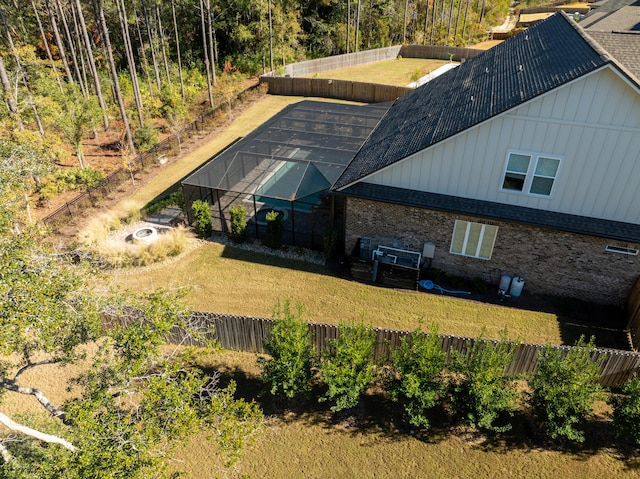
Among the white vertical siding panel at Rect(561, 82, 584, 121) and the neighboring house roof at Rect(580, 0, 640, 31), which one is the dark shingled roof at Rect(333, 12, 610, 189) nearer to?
the white vertical siding panel at Rect(561, 82, 584, 121)

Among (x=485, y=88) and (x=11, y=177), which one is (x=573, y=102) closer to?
(x=485, y=88)

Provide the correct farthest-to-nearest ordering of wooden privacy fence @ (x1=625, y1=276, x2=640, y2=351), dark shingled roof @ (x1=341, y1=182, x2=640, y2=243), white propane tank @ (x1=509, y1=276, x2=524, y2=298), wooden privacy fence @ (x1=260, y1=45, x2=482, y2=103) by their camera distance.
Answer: wooden privacy fence @ (x1=260, y1=45, x2=482, y2=103) < white propane tank @ (x1=509, y1=276, x2=524, y2=298) < dark shingled roof @ (x1=341, y1=182, x2=640, y2=243) < wooden privacy fence @ (x1=625, y1=276, x2=640, y2=351)

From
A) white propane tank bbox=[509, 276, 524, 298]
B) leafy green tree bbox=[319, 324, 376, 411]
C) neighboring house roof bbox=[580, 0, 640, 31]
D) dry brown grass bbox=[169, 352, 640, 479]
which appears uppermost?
neighboring house roof bbox=[580, 0, 640, 31]

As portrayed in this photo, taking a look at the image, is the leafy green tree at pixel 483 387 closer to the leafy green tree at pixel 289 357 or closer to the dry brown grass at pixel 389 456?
the dry brown grass at pixel 389 456

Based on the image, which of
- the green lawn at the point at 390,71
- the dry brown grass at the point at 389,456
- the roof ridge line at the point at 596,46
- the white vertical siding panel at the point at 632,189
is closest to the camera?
the dry brown grass at the point at 389,456

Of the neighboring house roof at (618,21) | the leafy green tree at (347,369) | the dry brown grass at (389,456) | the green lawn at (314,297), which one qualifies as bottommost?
the dry brown grass at (389,456)

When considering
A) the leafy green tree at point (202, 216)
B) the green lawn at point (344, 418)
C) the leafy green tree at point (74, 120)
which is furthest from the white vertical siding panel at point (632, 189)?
the leafy green tree at point (74, 120)

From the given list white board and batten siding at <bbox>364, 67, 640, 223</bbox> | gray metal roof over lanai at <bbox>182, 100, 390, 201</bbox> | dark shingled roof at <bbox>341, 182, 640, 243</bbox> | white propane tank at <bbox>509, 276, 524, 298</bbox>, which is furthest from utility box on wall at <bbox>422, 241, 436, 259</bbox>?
gray metal roof over lanai at <bbox>182, 100, 390, 201</bbox>

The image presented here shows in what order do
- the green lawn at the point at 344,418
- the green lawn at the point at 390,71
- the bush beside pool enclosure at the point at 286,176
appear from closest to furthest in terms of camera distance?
the green lawn at the point at 344,418 < the bush beside pool enclosure at the point at 286,176 < the green lawn at the point at 390,71
